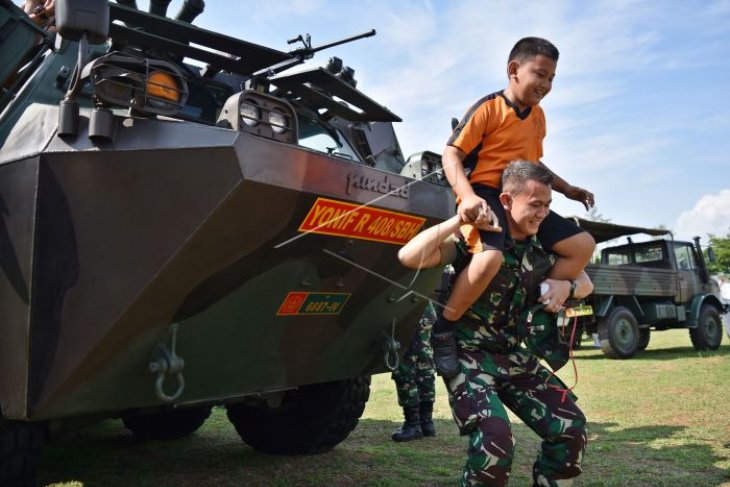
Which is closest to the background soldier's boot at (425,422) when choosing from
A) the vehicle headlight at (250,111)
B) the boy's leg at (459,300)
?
the boy's leg at (459,300)

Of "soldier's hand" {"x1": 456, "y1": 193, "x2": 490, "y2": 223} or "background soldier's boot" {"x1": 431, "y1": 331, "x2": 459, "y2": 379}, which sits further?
"background soldier's boot" {"x1": 431, "y1": 331, "x2": 459, "y2": 379}

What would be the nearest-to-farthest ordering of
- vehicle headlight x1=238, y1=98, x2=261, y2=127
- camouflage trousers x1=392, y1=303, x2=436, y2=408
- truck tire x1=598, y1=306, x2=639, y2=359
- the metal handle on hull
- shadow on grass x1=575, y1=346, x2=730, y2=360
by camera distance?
vehicle headlight x1=238, y1=98, x2=261, y2=127, the metal handle on hull, camouflage trousers x1=392, y1=303, x2=436, y2=408, truck tire x1=598, y1=306, x2=639, y2=359, shadow on grass x1=575, y1=346, x2=730, y2=360

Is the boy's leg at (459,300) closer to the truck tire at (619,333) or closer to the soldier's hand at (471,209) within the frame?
the soldier's hand at (471,209)

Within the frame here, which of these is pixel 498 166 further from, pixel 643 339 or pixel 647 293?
pixel 643 339

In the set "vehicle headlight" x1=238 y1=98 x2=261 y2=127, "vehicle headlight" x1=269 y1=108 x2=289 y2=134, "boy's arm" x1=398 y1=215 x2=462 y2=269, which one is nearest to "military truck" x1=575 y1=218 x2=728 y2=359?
"boy's arm" x1=398 y1=215 x2=462 y2=269

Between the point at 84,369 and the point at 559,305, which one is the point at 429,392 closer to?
the point at 559,305

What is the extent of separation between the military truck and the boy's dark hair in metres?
9.28

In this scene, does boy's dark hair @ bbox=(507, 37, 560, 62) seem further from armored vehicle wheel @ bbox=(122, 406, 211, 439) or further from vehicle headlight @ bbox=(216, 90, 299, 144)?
armored vehicle wheel @ bbox=(122, 406, 211, 439)

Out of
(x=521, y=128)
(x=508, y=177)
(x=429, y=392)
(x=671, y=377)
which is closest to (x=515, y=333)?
(x=508, y=177)

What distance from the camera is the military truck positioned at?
1178cm

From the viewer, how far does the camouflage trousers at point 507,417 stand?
250 cm

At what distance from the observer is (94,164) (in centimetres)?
265

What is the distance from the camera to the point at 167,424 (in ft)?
17.8

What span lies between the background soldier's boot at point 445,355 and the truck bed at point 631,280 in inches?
363
